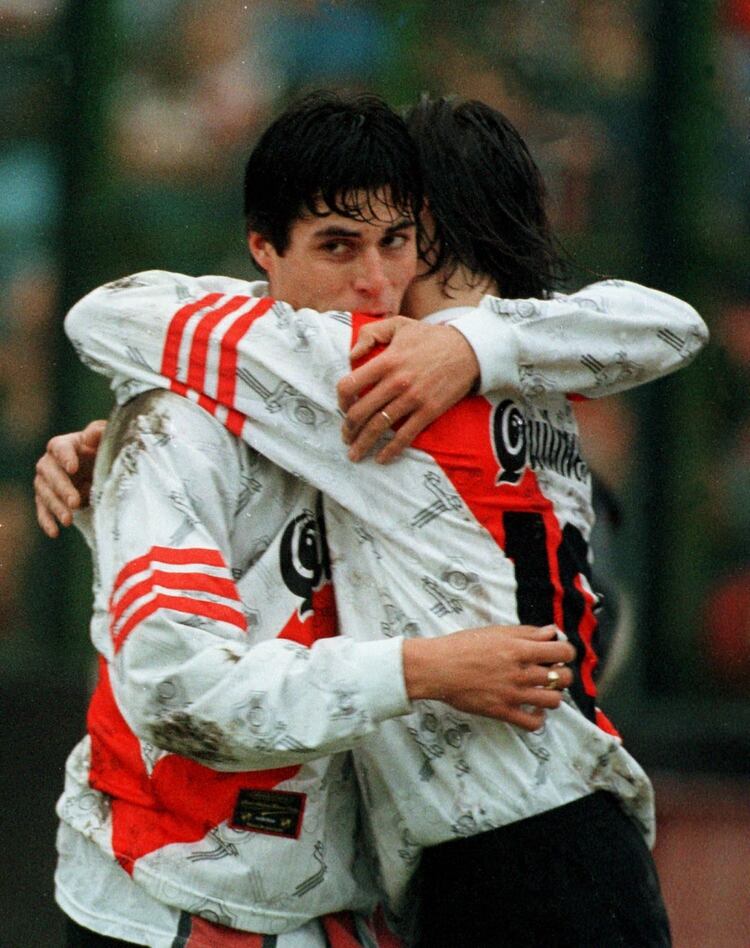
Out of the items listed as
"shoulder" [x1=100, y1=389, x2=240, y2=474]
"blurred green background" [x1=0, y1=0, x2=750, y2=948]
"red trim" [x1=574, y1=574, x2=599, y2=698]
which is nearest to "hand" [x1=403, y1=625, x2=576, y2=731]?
"red trim" [x1=574, y1=574, x2=599, y2=698]

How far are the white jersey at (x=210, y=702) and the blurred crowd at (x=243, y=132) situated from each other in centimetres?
316

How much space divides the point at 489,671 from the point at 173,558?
0.42 m

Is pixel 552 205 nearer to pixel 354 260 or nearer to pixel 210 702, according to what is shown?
pixel 354 260

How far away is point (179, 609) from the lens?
204 centimetres

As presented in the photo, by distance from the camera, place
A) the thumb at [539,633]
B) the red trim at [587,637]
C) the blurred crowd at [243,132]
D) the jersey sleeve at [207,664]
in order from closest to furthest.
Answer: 1. the jersey sleeve at [207,664]
2. the thumb at [539,633]
3. the red trim at [587,637]
4. the blurred crowd at [243,132]

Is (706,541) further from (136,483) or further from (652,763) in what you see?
(136,483)

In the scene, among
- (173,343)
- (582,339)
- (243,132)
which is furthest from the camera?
(243,132)

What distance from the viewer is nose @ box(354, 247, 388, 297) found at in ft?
7.89

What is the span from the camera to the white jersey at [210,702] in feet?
6.70

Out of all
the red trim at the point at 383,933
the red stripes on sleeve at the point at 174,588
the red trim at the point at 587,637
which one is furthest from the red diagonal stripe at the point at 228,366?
the red trim at the point at 383,933

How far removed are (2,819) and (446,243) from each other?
318 centimetres

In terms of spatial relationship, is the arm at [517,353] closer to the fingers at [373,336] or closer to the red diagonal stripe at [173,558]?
the fingers at [373,336]

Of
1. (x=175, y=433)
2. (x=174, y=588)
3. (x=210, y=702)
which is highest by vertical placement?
(x=175, y=433)

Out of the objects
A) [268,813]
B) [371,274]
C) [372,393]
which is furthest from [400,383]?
[268,813]
